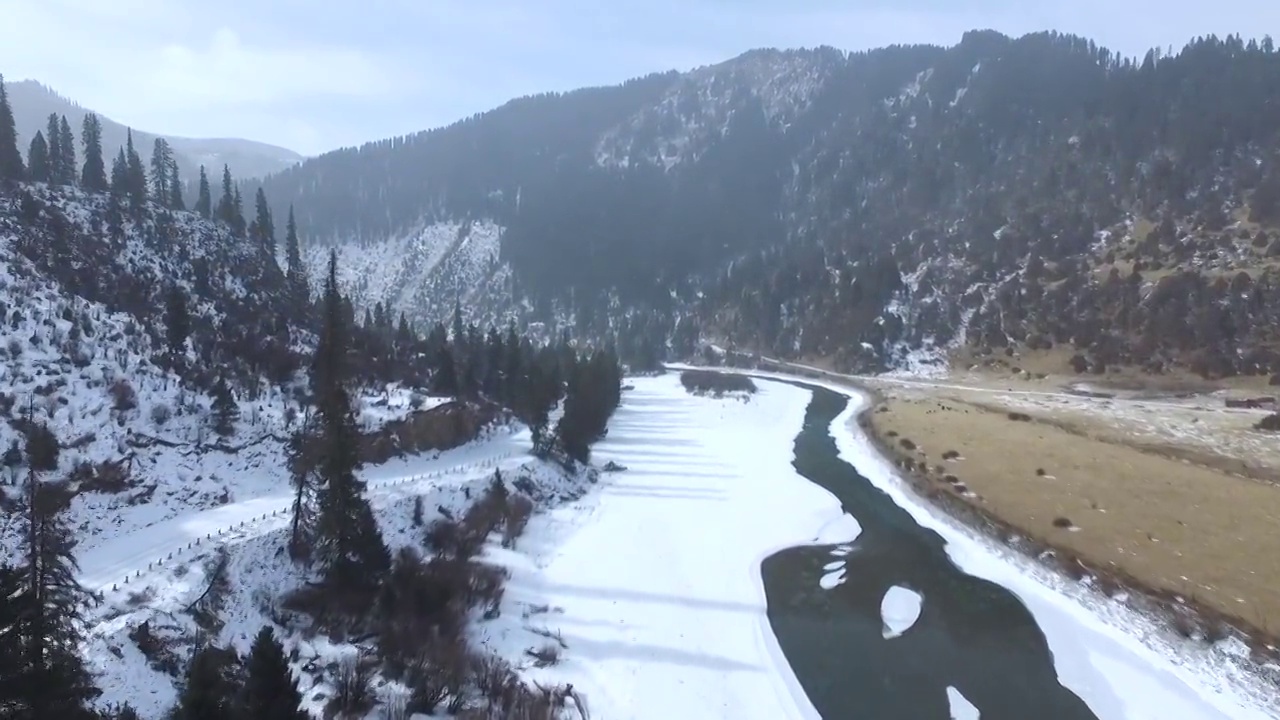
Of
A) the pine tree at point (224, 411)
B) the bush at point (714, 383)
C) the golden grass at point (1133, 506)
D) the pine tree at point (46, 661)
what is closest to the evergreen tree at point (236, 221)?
the pine tree at point (224, 411)

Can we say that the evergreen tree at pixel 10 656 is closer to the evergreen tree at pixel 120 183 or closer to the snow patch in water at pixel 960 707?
the snow patch in water at pixel 960 707

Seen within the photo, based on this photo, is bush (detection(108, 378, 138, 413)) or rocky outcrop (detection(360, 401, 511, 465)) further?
rocky outcrop (detection(360, 401, 511, 465))

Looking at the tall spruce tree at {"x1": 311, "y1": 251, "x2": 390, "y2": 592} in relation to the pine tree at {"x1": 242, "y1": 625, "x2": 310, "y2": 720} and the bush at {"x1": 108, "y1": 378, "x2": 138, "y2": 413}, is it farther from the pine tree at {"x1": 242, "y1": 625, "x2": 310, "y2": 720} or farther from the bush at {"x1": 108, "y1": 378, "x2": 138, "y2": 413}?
the bush at {"x1": 108, "y1": 378, "x2": 138, "y2": 413}

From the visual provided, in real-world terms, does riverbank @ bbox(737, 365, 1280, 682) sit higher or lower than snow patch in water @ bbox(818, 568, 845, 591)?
higher

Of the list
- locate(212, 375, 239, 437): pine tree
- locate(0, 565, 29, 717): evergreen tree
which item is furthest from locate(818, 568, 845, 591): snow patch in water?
locate(212, 375, 239, 437): pine tree

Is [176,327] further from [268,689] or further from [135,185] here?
[135,185]

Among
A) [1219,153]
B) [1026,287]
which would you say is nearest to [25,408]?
[1026,287]
